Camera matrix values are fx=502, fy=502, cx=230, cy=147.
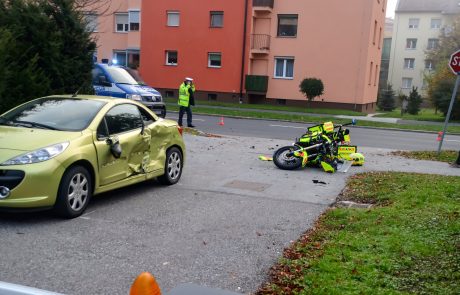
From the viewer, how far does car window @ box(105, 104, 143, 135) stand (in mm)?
6977

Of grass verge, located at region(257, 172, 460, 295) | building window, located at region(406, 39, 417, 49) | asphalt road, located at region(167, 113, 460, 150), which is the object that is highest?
building window, located at region(406, 39, 417, 49)

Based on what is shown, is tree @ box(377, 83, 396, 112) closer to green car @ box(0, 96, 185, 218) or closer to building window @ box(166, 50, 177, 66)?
Result: building window @ box(166, 50, 177, 66)

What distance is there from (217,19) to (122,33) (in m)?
9.22

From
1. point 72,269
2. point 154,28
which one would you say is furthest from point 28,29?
point 154,28

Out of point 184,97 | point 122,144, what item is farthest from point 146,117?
point 184,97

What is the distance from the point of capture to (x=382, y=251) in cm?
500

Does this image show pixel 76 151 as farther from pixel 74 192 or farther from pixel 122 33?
pixel 122 33

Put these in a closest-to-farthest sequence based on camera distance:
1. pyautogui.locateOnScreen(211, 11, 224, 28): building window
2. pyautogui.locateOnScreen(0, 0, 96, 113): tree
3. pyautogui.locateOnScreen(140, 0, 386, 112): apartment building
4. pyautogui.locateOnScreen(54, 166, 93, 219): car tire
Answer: pyautogui.locateOnScreen(54, 166, 93, 219): car tire
pyautogui.locateOnScreen(0, 0, 96, 113): tree
pyautogui.locateOnScreen(140, 0, 386, 112): apartment building
pyautogui.locateOnScreen(211, 11, 224, 28): building window

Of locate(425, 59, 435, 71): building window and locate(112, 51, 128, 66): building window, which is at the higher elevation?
locate(425, 59, 435, 71): building window

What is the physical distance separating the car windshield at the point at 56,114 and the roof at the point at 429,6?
244ft

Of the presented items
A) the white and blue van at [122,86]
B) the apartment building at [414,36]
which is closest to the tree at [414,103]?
the white and blue van at [122,86]

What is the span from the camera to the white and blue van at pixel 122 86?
1729cm

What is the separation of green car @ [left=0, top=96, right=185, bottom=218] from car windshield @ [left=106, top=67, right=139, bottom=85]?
9995mm

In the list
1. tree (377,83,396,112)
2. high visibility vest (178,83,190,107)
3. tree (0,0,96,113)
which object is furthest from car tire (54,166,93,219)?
tree (377,83,396,112)
